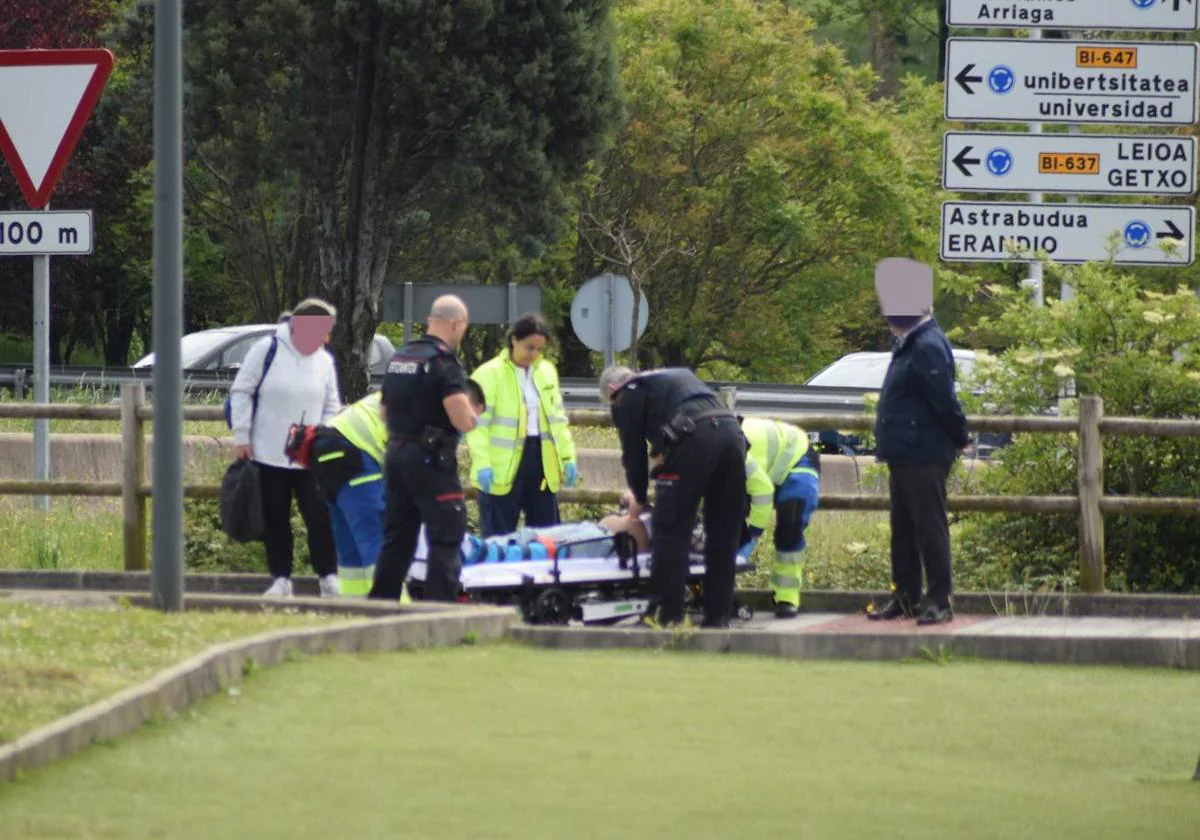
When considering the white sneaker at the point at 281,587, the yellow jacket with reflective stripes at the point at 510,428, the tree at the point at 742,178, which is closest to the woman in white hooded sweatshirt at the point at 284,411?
the white sneaker at the point at 281,587

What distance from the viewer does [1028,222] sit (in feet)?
52.9

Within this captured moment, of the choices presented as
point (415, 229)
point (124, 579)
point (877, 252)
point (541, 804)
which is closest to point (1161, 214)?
point (124, 579)

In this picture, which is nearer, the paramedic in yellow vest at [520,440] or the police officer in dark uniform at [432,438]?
the police officer in dark uniform at [432,438]

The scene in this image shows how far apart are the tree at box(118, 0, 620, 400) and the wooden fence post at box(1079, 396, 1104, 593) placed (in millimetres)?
19833

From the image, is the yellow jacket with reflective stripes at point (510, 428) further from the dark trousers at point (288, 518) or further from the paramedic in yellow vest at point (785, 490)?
the paramedic in yellow vest at point (785, 490)

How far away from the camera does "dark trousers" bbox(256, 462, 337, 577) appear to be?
13.4 metres

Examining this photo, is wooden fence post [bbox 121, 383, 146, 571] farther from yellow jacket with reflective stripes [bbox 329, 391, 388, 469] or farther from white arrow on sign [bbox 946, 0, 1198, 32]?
white arrow on sign [bbox 946, 0, 1198, 32]

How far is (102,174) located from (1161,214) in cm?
2750

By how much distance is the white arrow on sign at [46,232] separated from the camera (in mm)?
13453

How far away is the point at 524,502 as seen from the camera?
13.9 meters

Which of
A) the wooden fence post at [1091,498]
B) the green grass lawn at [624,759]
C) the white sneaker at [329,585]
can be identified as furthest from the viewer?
the white sneaker at [329,585]

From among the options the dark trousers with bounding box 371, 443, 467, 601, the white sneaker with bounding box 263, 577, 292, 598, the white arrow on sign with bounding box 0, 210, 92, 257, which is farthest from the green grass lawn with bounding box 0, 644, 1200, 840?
the white arrow on sign with bounding box 0, 210, 92, 257

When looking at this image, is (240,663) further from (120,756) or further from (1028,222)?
(1028,222)

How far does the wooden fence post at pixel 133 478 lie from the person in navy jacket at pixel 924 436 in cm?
445
